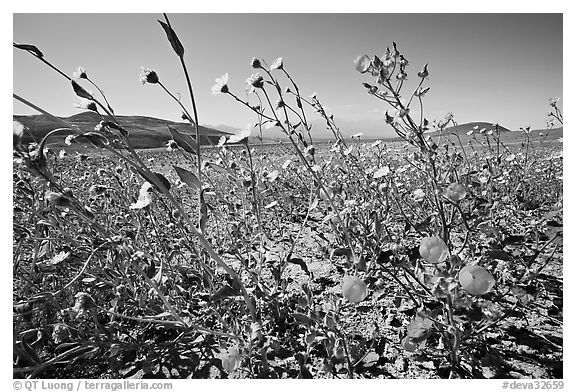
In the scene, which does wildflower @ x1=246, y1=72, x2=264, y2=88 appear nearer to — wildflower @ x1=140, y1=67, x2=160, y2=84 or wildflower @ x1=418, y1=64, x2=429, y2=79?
wildflower @ x1=140, y1=67, x2=160, y2=84

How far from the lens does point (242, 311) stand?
1.02 meters

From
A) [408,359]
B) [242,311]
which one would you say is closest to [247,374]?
[242,311]

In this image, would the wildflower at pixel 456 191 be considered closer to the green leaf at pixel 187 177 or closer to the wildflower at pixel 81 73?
the green leaf at pixel 187 177

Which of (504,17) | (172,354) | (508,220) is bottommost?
(172,354)

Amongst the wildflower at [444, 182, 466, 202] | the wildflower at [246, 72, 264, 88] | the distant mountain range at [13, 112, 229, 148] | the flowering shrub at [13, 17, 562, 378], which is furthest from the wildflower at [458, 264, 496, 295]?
the wildflower at [246, 72, 264, 88]

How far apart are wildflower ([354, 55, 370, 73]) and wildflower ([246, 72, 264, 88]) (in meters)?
0.28

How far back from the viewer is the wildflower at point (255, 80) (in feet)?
3.11

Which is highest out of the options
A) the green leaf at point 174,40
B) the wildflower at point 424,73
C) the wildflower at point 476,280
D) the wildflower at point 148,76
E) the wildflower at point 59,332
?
the wildflower at point 424,73

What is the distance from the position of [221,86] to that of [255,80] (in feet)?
0.32

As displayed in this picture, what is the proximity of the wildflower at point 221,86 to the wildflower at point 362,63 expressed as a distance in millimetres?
358

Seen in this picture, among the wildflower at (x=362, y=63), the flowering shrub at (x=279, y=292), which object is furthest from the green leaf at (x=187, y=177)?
the wildflower at (x=362, y=63)

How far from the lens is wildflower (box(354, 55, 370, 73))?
79 centimetres

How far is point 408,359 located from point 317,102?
0.85 m
